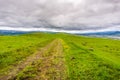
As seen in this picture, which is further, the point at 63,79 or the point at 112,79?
the point at 112,79

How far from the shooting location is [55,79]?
1750cm

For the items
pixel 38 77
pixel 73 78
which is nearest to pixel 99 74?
pixel 73 78

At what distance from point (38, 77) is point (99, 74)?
6.91 metres

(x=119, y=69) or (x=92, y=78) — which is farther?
(x=119, y=69)

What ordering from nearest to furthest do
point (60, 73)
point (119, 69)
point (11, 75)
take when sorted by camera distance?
point (11, 75), point (60, 73), point (119, 69)

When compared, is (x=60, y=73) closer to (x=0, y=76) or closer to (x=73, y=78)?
(x=73, y=78)

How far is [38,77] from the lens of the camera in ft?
59.8

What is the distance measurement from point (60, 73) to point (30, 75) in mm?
3160

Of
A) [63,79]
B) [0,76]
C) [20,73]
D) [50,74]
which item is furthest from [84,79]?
[0,76]

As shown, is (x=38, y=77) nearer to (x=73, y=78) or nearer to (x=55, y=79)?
(x=55, y=79)

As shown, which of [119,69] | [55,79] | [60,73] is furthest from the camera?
[119,69]

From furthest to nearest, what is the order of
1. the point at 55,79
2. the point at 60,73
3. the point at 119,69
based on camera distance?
1. the point at 119,69
2. the point at 60,73
3. the point at 55,79

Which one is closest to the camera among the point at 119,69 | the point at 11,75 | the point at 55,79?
the point at 55,79

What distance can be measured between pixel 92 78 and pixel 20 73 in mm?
7453
